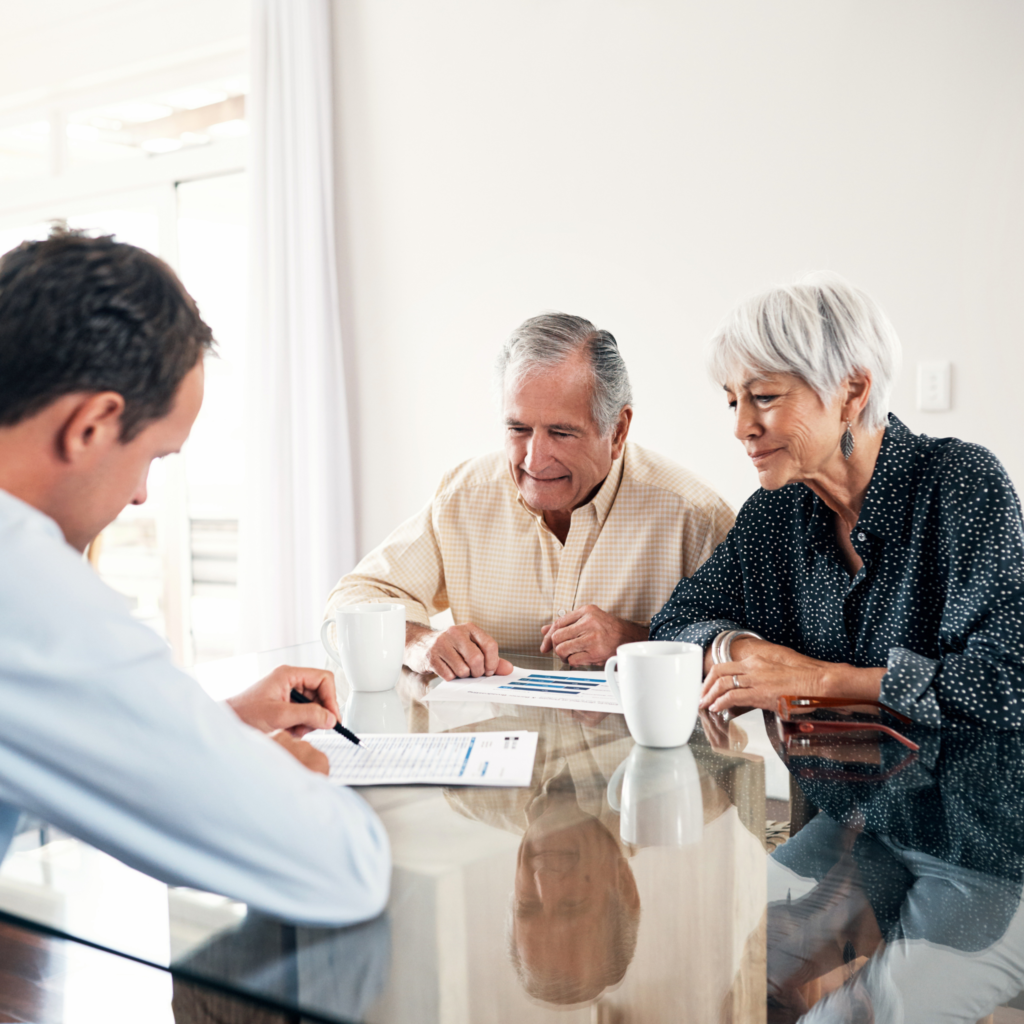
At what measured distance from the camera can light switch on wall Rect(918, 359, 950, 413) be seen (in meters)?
2.40

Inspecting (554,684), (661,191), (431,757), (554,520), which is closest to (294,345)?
(661,191)

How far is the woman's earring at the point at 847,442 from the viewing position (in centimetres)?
143

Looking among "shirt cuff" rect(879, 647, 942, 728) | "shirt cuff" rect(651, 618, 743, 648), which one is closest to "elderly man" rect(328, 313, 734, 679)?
"shirt cuff" rect(651, 618, 743, 648)

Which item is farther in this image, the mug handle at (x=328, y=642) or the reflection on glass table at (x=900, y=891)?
the mug handle at (x=328, y=642)

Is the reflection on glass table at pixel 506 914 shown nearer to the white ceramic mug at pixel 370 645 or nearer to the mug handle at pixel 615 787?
the mug handle at pixel 615 787

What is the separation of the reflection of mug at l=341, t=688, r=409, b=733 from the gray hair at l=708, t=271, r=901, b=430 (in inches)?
27.5

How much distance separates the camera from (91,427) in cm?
73

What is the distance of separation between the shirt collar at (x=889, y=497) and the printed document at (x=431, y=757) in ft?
1.98

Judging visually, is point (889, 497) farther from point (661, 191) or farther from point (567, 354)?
point (661, 191)

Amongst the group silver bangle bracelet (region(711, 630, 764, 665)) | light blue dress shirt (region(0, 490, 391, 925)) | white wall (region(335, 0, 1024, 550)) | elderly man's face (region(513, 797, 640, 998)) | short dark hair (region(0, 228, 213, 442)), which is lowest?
elderly man's face (region(513, 797, 640, 998))

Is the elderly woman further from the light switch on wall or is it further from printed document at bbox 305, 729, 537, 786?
the light switch on wall

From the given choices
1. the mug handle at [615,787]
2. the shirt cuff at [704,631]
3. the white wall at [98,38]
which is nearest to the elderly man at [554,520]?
the shirt cuff at [704,631]

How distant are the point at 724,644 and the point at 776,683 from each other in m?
0.16

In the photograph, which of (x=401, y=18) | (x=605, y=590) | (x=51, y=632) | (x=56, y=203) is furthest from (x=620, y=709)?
(x=56, y=203)
